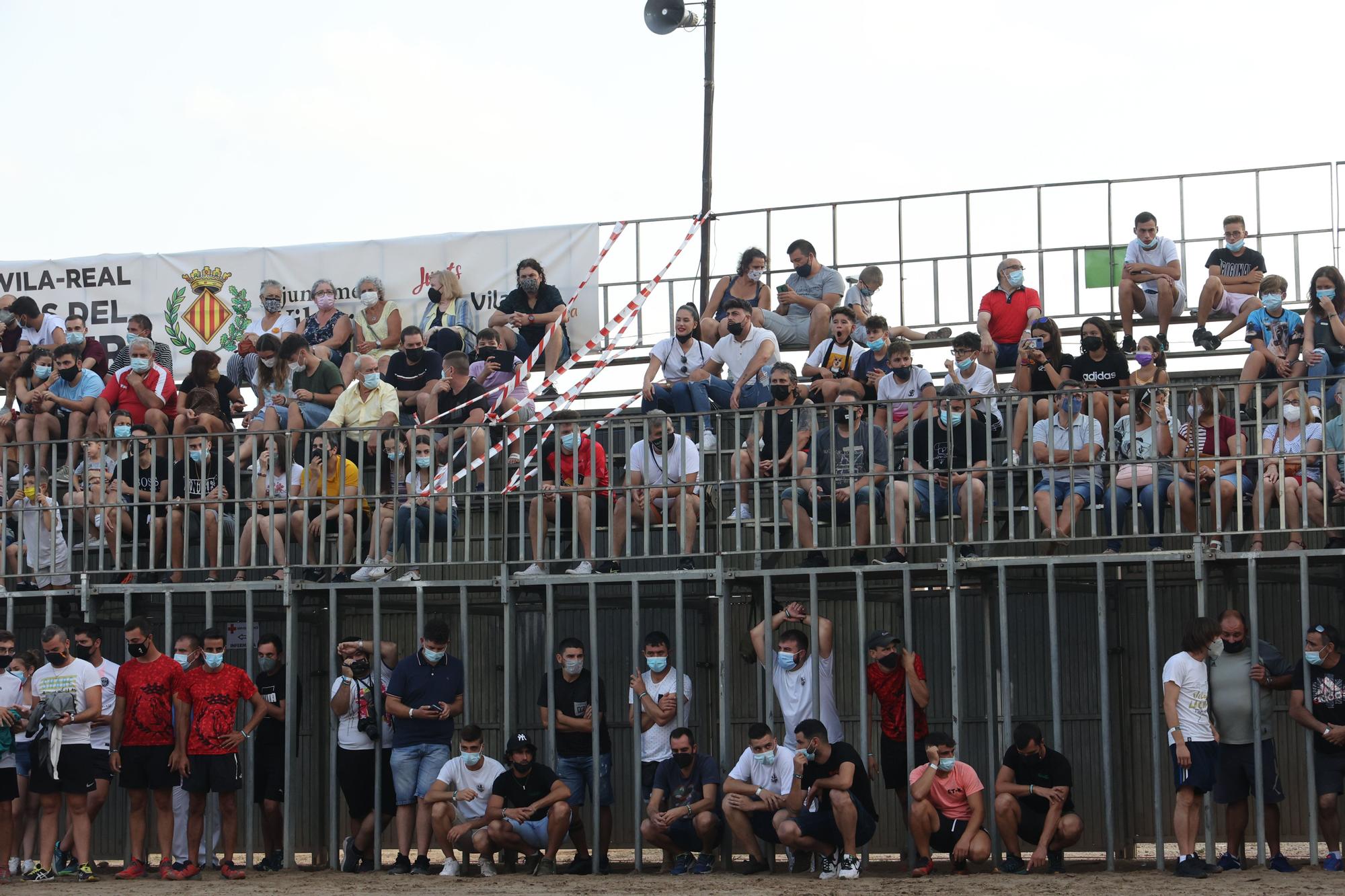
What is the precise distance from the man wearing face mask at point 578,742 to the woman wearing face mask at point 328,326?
19.4 ft

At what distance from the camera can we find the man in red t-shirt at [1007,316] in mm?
17922

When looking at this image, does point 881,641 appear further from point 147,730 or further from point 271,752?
point 147,730

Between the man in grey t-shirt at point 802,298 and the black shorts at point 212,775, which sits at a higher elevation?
the man in grey t-shirt at point 802,298

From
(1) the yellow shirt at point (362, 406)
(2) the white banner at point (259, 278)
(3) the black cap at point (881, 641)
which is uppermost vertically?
(2) the white banner at point (259, 278)

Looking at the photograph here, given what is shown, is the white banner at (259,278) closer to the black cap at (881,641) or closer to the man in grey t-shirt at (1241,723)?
the black cap at (881,641)

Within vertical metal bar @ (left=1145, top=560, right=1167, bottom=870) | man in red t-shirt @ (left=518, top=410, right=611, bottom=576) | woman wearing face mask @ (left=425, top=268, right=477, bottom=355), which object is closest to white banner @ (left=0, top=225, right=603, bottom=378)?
woman wearing face mask @ (left=425, top=268, right=477, bottom=355)

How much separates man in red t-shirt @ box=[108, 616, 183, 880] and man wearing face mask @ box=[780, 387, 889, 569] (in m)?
5.11

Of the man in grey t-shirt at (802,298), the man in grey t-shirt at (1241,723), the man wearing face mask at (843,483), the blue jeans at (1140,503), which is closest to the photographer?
the man in grey t-shirt at (1241,723)

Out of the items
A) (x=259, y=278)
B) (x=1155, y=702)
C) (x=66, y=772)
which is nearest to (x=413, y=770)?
(x=66, y=772)

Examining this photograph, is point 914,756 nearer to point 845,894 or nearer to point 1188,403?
point 845,894

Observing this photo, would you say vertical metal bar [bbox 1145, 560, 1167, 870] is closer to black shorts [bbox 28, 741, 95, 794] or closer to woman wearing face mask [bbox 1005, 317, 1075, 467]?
woman wearing face mask [bbox 1005, 317, 1075, 467]

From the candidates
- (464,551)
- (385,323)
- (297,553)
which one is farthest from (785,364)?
(385,323)

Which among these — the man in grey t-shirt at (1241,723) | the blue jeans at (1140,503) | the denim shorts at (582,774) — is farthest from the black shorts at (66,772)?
the man in grey t-shirt at (1241,723)

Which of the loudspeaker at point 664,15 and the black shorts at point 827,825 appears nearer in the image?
the black shorts at point 827,825
